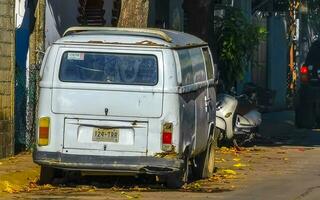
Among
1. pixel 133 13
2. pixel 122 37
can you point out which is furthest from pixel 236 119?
pixel 122 37

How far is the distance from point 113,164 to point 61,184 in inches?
48.7

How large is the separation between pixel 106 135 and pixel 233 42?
10918mm

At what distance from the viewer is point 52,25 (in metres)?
18.3

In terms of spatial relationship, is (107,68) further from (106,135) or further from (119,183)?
(119,183)

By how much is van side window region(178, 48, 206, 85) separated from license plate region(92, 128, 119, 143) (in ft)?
3.67

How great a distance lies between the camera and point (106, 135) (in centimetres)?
1252

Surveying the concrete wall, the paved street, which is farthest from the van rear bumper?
the concrete wall


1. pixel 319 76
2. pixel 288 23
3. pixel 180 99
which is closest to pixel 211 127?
pixel 180 99

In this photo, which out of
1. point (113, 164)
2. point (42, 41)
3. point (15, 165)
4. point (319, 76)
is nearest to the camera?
point (113, 164)

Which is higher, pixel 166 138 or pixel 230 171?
pixel 166 138

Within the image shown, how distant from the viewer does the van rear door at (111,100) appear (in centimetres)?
1248

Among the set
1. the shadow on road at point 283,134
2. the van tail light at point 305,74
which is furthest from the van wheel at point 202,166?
the van tail light at point 305,74

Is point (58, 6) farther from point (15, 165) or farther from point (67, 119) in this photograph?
point (67, 119)

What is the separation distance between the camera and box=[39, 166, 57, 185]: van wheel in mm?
13039
